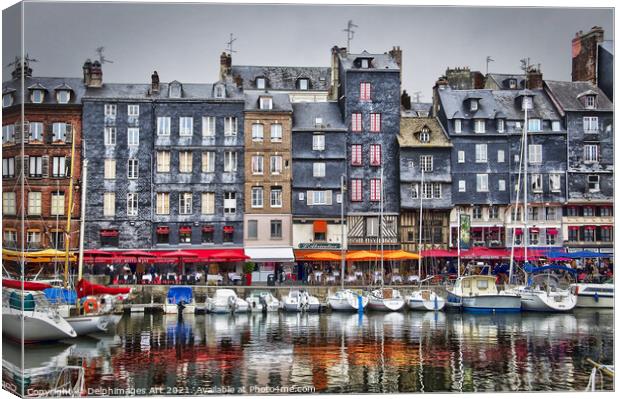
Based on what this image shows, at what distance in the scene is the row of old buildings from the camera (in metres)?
43.2

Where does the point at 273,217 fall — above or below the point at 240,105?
below

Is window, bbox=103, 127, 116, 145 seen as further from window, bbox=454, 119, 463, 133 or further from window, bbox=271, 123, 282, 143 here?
window, bbox=454, 119, 463, 133

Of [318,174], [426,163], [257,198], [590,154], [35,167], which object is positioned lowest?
[257,198]

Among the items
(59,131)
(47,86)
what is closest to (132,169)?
(59,131)

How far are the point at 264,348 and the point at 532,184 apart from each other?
20.8 metres

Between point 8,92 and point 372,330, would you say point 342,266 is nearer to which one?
point 372,330

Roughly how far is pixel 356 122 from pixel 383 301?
8.38m

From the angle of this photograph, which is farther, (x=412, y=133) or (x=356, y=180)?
(x=412, y=133)

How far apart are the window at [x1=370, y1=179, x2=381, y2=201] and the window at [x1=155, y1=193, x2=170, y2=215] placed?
9.25m

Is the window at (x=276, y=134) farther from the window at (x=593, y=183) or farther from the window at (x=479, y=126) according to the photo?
the window at (x=593, y=183)

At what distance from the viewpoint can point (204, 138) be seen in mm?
46156

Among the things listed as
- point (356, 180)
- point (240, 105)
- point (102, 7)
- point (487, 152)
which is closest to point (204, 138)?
point (240, 105)

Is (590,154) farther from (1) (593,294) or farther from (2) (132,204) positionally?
(2) (132,204)

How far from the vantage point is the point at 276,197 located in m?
46.4
